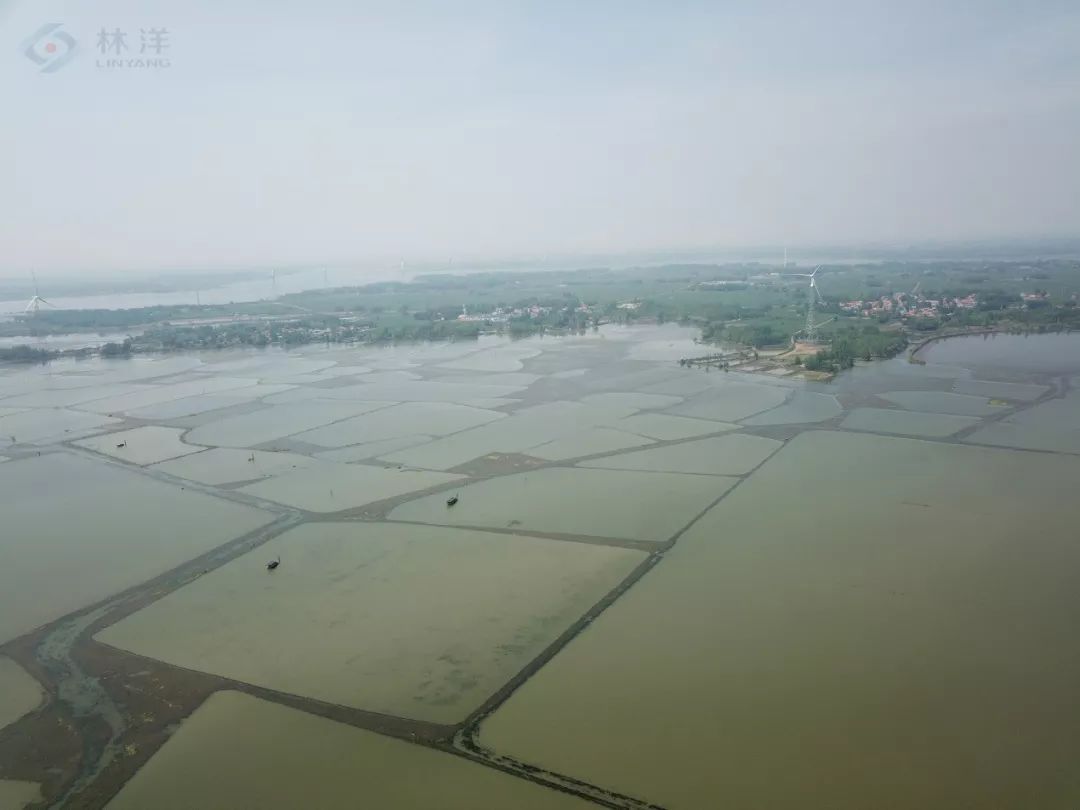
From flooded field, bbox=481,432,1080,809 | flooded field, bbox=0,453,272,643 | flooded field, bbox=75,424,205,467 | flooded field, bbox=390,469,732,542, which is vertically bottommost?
flooded field, bbox=481,432,1080,809

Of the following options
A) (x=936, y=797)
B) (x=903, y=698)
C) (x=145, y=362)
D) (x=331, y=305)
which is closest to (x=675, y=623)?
(x=903, y=698)

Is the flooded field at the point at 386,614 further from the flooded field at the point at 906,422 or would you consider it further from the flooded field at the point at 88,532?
the flooded field at the point at 906,422

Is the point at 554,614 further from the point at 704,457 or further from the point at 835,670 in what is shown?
the point at 704,457

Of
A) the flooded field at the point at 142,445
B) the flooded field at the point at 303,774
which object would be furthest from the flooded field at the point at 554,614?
the flooded field at the point at 142,445

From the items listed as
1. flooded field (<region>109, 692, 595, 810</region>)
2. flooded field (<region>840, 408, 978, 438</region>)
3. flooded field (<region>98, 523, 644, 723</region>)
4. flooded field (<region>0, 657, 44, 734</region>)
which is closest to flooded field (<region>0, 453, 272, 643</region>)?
Result: flooded field (<region>0, 657, 44, 734</region>)

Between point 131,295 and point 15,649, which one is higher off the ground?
point 131,295

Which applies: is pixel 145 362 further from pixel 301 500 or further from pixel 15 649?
pixel 15 649

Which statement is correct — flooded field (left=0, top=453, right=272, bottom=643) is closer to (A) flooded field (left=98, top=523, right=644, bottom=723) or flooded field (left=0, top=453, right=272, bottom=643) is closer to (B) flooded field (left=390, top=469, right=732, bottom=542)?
(A) flooded field (left=98, top=523, right=644, bottom=723)
